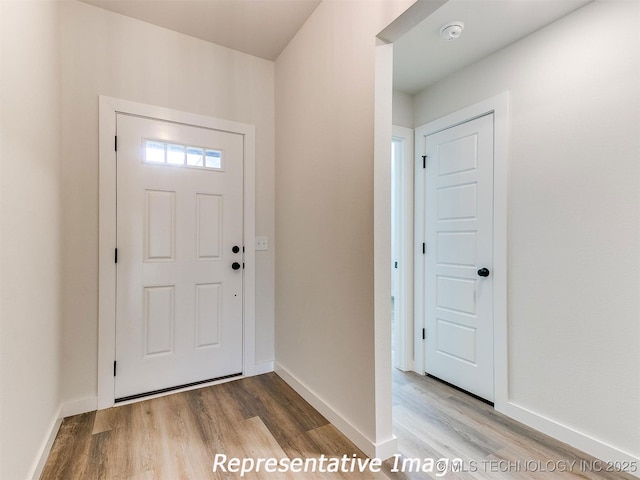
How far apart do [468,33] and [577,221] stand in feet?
4.51

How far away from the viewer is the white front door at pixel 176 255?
83.9 inches

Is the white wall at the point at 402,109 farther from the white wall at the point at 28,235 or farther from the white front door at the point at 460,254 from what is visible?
the white wall at the point at 28,235

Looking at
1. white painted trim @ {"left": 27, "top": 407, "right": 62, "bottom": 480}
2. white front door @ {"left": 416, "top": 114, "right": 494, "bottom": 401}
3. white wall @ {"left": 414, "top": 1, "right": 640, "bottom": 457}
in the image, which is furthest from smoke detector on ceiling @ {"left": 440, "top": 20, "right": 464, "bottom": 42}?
white painted trim @ {"left": 27, "top": 407, "right": 62, "bottom": 480}

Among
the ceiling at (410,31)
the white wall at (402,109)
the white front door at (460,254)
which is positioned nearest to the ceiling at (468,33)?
the ceiling at (410,31)

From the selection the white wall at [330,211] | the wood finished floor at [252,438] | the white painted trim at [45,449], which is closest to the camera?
the white painted trim at [45,449]

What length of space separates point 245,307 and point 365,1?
2226 millimetres

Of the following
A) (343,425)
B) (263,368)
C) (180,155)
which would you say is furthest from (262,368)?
(180,155)

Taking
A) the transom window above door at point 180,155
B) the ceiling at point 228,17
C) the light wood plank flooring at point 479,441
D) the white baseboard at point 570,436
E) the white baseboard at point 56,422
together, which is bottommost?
the light wood plank flooring at point 479,441

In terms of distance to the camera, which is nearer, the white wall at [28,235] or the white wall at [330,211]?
the white wall at [28,235]

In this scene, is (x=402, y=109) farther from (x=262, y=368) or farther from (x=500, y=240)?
(x=262, y=368)

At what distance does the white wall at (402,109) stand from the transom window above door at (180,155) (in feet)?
5.22

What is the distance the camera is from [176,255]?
7.50 feet

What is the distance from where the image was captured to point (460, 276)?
245 centimetres

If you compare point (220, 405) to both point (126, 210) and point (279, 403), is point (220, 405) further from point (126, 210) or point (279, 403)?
point (126, 210)
